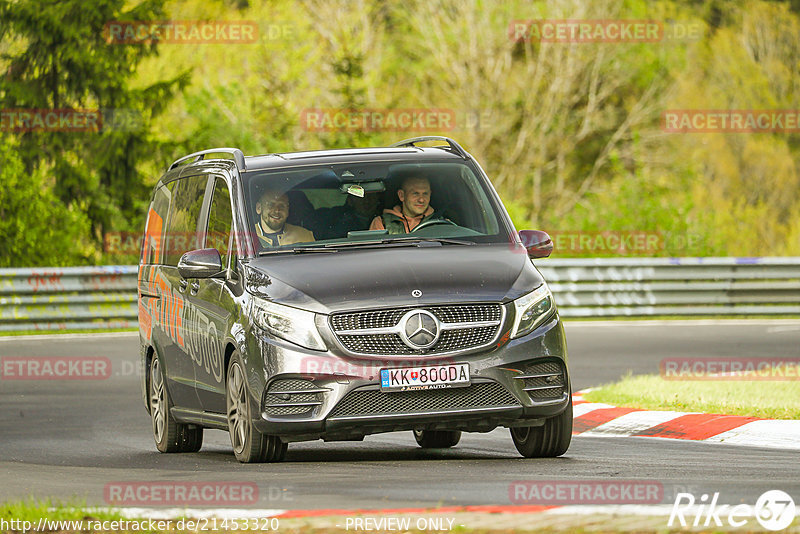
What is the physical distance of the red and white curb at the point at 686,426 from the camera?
34.6 ft

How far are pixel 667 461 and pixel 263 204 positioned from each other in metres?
3.01

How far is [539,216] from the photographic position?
43156mm

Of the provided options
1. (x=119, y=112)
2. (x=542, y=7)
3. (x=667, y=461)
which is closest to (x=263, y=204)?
(x=667, y=461)

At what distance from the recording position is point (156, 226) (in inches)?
Result: 481

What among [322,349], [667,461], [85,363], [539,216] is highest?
[322,349]

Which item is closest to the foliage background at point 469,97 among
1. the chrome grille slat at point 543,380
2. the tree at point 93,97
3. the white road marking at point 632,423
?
the tree at point 93,97

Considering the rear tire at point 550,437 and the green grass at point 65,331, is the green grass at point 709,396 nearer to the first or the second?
the rear tire at point 550,437

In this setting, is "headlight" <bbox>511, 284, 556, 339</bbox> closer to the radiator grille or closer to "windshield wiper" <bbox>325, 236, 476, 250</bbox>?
the radiator grille

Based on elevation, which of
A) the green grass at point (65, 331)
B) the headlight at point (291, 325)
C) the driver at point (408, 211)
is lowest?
the green grass at point (65, 331)

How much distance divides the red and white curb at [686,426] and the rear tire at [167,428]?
2.88 m

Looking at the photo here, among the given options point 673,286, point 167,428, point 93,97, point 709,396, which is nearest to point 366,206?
point 167,428

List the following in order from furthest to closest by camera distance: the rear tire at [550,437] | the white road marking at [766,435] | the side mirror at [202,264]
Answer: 1. the white road marking at [766,435]
2. the side mirror at [202,264]
3. the rear tire at [550,437]

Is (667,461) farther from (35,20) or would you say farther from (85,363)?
(35,20)

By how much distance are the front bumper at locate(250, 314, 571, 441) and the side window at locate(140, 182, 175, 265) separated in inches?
123
